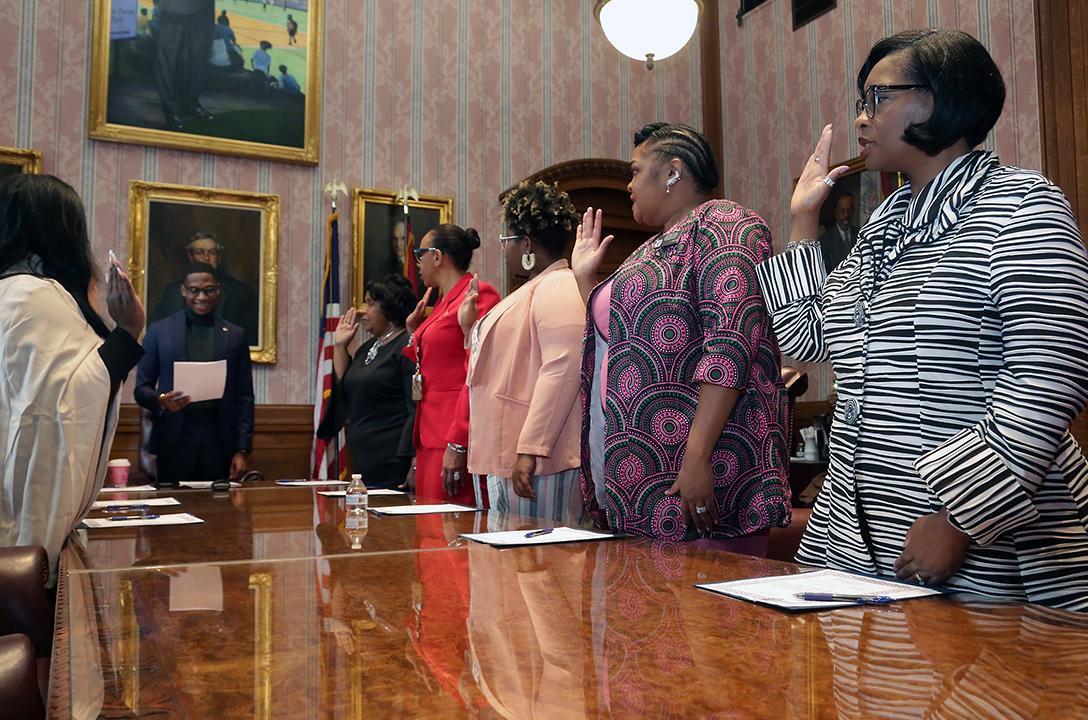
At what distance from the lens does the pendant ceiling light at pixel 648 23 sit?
209 inches

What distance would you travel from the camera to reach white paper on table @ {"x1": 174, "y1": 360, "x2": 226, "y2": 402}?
4.21 m

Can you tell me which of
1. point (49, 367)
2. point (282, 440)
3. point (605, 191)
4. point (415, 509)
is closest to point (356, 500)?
point (415, 509)

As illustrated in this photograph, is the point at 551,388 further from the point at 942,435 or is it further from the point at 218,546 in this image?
the point at 942,435

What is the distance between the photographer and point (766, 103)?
6.65 m

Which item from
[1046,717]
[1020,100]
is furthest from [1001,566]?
[1020,100]

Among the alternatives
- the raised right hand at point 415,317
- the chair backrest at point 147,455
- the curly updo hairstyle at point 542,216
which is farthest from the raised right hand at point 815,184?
the chair backrest at point 147,455

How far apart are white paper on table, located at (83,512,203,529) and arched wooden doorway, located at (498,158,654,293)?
434 cm

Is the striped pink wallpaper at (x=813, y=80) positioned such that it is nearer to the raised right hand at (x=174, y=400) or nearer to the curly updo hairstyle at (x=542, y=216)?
the curly updo hairstyle at (x=542, y=216)

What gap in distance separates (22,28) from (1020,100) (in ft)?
18.8

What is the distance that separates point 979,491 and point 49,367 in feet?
5.62

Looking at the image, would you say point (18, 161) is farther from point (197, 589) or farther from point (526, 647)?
point (526, 647)

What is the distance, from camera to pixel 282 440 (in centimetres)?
586

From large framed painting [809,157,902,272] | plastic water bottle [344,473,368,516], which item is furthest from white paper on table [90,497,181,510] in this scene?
large framed painting [809,157,902,272]

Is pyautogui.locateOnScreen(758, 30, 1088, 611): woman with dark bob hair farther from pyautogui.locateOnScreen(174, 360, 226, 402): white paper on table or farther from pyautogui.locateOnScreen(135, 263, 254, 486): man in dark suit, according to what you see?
pyautogui.locateOnScreen(135, 263, 254, 486): man in dark suit
